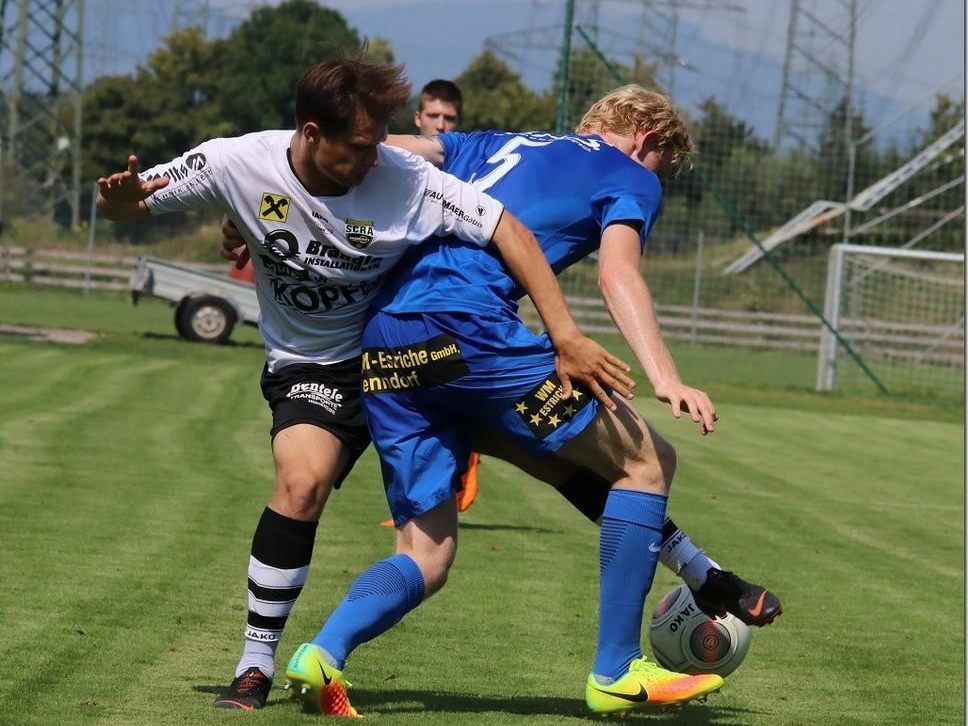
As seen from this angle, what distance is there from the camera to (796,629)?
715cm

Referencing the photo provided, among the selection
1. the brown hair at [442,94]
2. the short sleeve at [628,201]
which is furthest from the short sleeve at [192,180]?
the brown hair at [442,94]

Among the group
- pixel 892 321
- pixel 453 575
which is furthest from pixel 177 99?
pixel 453 575

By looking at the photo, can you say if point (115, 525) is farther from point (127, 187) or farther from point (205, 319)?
point (205, 319)

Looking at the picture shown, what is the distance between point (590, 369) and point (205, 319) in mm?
23016

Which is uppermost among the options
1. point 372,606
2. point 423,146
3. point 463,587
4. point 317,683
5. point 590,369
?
point 423,146

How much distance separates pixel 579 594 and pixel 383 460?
9.12ft

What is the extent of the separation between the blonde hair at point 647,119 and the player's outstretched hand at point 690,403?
2.78 ft

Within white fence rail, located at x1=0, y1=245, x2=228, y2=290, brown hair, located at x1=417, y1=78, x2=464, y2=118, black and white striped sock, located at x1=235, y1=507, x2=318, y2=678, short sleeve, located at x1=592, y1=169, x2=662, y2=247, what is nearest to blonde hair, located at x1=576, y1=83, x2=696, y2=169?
short sleeve, located at x1=592, y1=169, x2=662, y2=247

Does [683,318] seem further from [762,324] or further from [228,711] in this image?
[228,711]

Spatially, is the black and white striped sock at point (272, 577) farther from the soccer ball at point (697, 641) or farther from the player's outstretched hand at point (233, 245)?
the soccer ball at point (697, 641)

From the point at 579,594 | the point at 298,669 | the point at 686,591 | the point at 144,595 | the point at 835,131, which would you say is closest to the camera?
the point at 298,669

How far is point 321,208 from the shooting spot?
497cm

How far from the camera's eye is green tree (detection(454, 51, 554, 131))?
65750 mm

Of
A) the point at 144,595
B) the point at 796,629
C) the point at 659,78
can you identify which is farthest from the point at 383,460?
the point at 659,78
